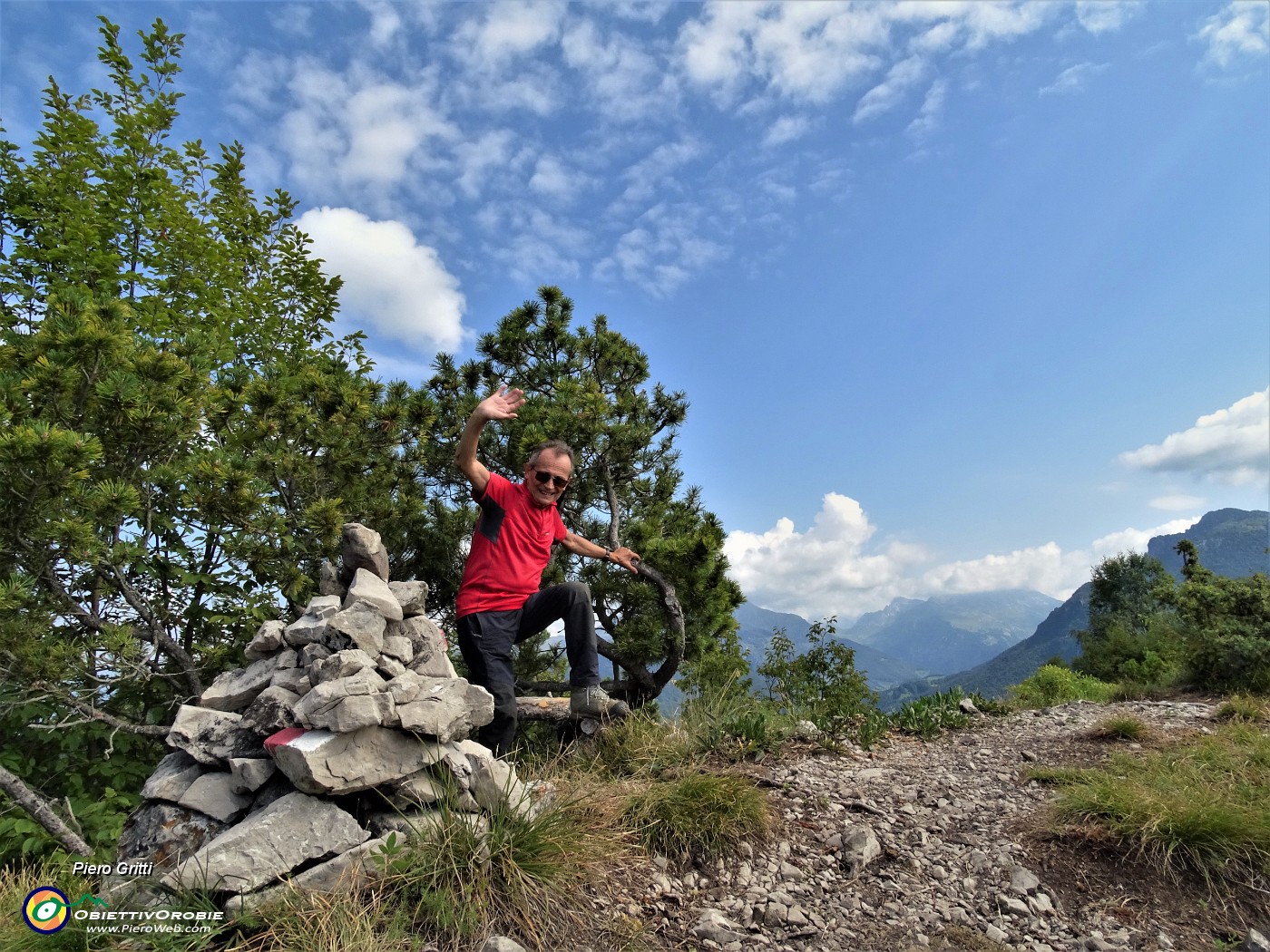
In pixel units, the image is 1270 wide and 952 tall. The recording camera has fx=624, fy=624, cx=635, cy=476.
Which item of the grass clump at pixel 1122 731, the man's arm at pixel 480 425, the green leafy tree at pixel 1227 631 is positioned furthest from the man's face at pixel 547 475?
the green leafy tree at pixel 1227 631

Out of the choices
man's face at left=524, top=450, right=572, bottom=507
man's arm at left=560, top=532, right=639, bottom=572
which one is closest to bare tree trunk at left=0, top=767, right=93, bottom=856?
man's face at left=524, top=450, right=572, bottom=507

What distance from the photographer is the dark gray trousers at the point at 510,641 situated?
490cm

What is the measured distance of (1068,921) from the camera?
3.66 meters

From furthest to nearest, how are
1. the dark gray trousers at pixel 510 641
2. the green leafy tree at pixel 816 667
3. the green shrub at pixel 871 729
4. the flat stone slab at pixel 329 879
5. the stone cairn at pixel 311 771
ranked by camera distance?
the green leafy tree at pixel 816 667
the green shrub at pixel 871 729
the dark gray trousers at pixel 510 641
the stone cairn at pixel 311 771
the flat stone slab at pixel 329 879

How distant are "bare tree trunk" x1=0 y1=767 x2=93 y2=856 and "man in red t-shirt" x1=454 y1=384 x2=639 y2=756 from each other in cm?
261

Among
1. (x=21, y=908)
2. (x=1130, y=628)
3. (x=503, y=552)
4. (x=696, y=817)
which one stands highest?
(x=503, y=552)

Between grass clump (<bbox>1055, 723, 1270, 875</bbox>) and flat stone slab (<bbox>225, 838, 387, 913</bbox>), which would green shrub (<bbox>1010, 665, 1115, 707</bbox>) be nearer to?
grass clump (<bbox>1055, 723, 1270, 875</bbox>)

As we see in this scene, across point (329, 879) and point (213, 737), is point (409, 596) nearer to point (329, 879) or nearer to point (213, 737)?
point (213, 737)

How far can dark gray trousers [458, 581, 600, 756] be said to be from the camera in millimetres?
4902

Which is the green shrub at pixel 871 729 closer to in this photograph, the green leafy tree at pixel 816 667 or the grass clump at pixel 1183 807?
the grass clump at pixel 1183 807

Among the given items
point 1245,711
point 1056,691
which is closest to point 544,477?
point 1245,711

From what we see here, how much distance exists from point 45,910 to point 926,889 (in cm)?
482

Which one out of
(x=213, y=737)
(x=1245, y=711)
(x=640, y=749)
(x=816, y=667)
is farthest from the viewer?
(x=816, y=667)

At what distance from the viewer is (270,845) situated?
3295 millimetres
